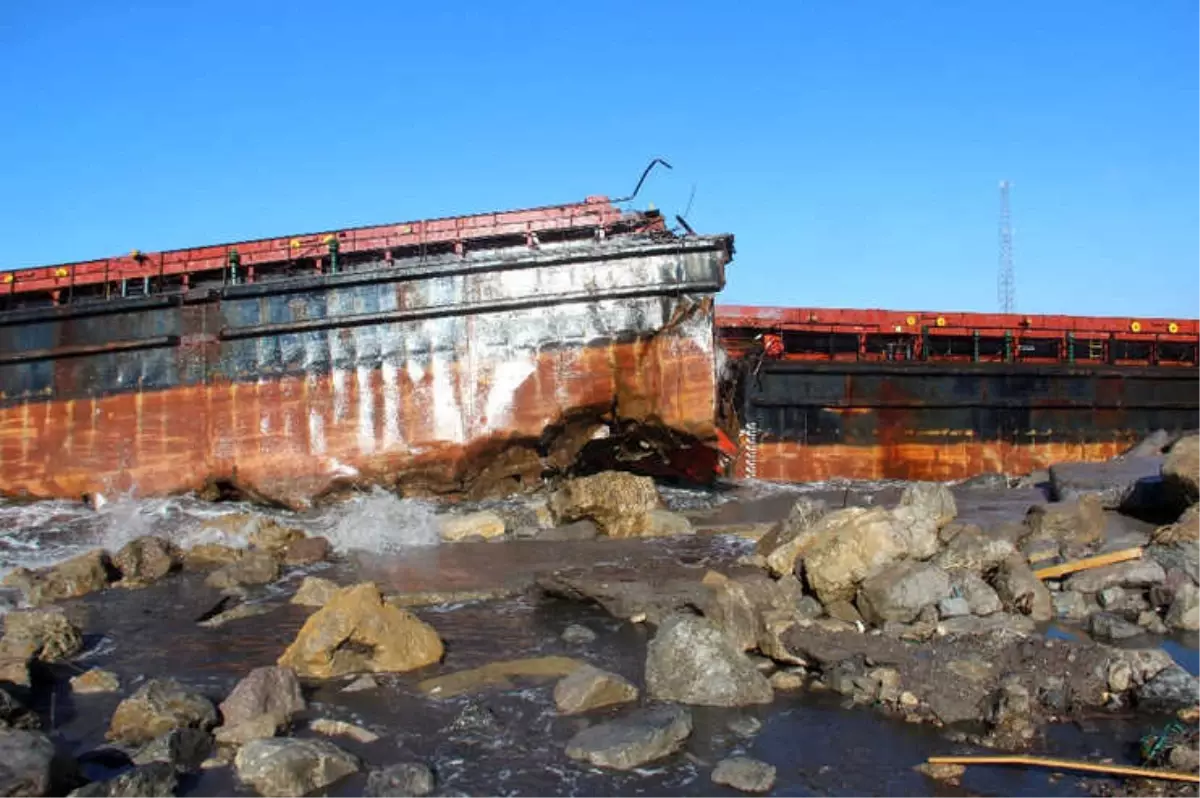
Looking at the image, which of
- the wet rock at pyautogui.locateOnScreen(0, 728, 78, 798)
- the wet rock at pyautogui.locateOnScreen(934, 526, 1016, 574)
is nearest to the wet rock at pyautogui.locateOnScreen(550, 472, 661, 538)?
the wet rock at pyautogui.locateOnScreen(934, 526, 1016, 574)

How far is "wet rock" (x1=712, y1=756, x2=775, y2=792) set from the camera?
4.01 m

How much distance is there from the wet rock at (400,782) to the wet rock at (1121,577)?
5280mm

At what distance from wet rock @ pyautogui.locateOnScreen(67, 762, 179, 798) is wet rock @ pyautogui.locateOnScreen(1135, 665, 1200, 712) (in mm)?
4938

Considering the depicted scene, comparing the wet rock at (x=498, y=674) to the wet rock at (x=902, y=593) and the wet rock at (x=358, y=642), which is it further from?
the wet rock at (x=902, y=593)

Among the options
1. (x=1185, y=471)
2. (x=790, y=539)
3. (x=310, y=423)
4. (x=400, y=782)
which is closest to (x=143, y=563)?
(x=310, y=423)

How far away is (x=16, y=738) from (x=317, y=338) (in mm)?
9780

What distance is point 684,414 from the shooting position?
1235cm

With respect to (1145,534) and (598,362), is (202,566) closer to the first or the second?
(598,362)

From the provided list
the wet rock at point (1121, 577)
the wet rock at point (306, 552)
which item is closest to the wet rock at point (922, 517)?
the wet rock at point (1121, 577)

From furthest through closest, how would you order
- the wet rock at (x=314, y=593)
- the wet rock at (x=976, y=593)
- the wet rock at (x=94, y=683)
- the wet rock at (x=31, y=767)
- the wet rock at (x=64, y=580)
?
the wet rock at (x=64, y=580) < the wet rock at (x=314, y=593) < the wet rock at (x=976, y=593) < the wet rock at (x=94, y=683) < the wet rock at (x=31, y=767)

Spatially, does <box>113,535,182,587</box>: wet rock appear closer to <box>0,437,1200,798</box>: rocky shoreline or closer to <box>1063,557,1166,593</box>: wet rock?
<box>0,437,1200,798</box>: rocky shoreline

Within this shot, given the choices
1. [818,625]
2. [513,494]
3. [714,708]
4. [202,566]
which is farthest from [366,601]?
[513,494]

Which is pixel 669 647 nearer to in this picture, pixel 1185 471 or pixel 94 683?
pixel 94 683

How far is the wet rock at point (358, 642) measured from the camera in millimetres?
5730
